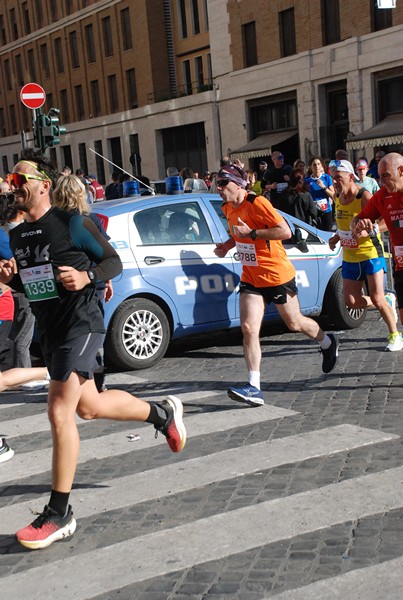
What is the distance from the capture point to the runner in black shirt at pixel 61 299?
14.5 feet

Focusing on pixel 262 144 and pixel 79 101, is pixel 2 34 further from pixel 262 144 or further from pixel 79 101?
pixel 262 144

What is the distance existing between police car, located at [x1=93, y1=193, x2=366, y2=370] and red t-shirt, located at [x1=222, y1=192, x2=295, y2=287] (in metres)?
1.30

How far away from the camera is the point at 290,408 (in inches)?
266

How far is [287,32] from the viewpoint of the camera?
115 feet

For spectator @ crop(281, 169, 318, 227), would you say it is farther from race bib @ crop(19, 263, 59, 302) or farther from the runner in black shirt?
race bib @ crop(19, 263, 59, 302)

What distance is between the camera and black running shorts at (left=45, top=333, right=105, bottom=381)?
447 cm

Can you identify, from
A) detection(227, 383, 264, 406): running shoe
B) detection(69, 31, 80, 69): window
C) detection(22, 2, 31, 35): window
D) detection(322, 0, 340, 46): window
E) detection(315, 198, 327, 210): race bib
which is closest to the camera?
detection(227, 383, 264, 406): running shoe

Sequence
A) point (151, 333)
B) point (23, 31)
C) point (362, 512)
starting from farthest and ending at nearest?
point (23, 31)
point (151, 333)
point (362, 512)

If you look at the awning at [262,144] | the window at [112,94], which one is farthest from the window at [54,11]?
the awning at [262,144]

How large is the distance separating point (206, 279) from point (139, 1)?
4129 cm

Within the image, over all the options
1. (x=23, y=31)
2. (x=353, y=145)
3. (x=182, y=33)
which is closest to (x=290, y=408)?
(x=353, y=145)

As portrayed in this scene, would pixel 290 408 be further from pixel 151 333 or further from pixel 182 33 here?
pixel 182 33

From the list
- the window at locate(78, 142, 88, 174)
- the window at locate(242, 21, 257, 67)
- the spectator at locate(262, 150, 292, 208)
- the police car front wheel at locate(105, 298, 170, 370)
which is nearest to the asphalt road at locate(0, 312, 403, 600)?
the police car front wheel at locate(105, 298, 170, 370)

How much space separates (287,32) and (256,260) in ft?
97.3
